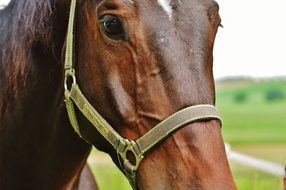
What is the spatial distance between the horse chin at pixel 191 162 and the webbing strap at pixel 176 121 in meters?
0.03

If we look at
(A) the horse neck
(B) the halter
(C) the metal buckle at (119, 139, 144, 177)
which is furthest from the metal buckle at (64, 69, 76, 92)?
(C) the metal buckle at (119, 139, 144, 177)

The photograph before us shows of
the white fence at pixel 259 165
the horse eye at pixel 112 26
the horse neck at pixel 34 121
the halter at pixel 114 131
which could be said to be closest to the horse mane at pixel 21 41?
the horse neck at pixel 34 121

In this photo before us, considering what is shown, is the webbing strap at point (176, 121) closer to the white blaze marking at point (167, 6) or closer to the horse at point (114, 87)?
the horse at point (114, 87)

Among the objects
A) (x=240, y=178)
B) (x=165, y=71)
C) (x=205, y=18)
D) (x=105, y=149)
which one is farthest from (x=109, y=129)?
(x=240, y=178)

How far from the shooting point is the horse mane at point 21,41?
13.3 feet

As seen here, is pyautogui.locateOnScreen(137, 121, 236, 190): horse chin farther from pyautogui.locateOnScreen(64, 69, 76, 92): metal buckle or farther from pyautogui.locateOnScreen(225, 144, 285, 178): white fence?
pyautogui.locateOnScreen(225, 144, 285, 178): white fence

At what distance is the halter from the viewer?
10.7 ft

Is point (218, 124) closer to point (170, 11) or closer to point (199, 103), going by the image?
point (199, 103)

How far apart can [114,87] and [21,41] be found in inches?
38.3

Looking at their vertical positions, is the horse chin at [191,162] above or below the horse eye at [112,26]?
below

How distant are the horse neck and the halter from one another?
0.21m

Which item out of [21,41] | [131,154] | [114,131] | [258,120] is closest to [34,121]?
[21,41]

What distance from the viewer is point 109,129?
11.8 ft

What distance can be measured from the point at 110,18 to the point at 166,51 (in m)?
0.35
